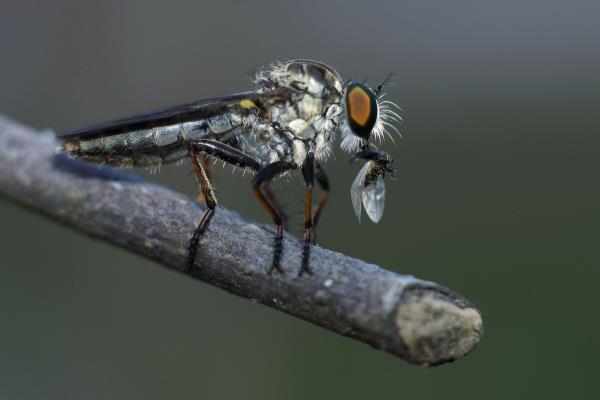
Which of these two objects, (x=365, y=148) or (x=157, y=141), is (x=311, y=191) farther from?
(x=157, y=141)

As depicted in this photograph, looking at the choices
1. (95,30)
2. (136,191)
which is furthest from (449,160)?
(136,191)

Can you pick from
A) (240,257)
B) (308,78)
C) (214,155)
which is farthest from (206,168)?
(240,257)

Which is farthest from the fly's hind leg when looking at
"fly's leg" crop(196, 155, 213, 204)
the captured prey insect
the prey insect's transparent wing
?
"fly's leg" crop(196, 155, 213, 204)

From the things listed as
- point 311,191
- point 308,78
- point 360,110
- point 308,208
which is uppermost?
point 308,78

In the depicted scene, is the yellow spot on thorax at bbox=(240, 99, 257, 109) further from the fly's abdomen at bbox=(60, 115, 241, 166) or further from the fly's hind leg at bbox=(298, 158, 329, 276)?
the fly's hind leg at bbox=(298, 158, 329, 276)

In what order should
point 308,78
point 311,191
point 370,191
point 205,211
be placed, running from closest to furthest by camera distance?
point 205,211
point 311,191
point 370,191
point 308,78

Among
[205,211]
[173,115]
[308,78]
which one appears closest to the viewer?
[205,211]

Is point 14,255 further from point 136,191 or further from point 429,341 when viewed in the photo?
point 429,341
